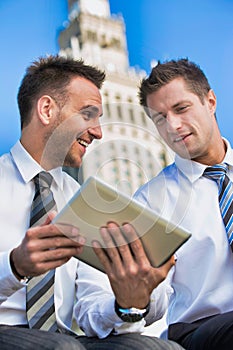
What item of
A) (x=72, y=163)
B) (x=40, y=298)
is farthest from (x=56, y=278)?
(x=72, y=163)

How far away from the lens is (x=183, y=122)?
2684 millimetres

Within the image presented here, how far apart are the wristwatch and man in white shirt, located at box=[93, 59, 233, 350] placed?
171mm

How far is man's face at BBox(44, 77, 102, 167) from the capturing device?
262 centimetres

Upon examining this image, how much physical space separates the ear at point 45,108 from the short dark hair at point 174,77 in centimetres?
43

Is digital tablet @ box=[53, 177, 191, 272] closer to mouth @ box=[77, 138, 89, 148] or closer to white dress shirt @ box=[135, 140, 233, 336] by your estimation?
white dress shirt @ box=[135, 140, 233, 336]

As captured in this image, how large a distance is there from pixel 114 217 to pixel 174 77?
130 centimetres

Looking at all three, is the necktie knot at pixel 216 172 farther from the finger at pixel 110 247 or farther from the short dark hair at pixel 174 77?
the finger at pixel 110 247

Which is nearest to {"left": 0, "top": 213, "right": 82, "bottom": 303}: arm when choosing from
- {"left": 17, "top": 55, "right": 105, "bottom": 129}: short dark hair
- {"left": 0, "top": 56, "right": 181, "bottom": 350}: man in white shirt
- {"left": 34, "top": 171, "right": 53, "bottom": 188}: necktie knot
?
{"left": 0, "top": 56, "right": 181, "bottom": 350}: man in white shirt

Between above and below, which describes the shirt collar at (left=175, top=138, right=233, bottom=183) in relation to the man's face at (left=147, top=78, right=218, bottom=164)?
below

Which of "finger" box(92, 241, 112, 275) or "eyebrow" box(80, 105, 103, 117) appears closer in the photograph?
"finger" box(92, 241, 112, 275)

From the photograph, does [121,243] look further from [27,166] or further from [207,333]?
[27,166]

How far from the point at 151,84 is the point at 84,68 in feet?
1.16

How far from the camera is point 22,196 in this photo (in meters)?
2.41

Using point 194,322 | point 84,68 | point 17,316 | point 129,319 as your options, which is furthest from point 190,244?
point 84,68
